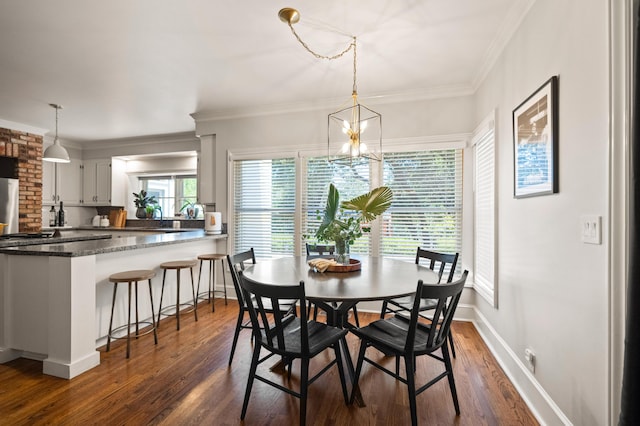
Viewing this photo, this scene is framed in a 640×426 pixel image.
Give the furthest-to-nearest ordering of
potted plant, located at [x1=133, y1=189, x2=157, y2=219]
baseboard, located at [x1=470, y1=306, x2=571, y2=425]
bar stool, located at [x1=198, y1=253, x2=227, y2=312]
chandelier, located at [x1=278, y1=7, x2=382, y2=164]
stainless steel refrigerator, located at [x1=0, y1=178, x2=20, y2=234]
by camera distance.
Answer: potted plant, located at [x1=133, y1=189, x2=157, y2=219] → stainless steel refrigerator, located at [x1=0, y1=178, x2=20, y2=234] → bar stool, located at [x1=198, y1=253, x2=227, y2=312] → chandelier, located at [x1=278, y1=7, x2=382, y2=164] → baseboard, located at [x1=470, y1=306, x2=571, y2=425]

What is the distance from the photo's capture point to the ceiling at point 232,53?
222 cm

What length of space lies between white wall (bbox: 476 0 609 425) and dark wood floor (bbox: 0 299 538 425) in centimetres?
35

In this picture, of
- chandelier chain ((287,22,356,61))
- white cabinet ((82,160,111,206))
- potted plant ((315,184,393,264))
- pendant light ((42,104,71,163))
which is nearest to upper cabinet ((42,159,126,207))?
white cabinet ((82,160,111,206))

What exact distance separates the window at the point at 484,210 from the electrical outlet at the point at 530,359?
671 mm

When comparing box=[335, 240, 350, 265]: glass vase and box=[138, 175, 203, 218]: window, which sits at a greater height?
box=[138, 175, 203, 218]: window

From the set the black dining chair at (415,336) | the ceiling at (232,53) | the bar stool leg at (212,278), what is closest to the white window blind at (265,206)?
the bar stool leg at (212,278)

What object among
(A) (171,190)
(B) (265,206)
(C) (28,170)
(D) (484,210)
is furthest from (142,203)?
(D) (484,210)

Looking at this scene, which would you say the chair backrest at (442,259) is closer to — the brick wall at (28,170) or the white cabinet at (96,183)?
the brick wall at (28,170)

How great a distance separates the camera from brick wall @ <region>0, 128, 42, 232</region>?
474 centimetres

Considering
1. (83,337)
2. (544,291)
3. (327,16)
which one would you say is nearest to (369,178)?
(327,16)

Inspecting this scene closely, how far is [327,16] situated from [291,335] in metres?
2.19

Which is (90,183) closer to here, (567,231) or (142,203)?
(142,203)

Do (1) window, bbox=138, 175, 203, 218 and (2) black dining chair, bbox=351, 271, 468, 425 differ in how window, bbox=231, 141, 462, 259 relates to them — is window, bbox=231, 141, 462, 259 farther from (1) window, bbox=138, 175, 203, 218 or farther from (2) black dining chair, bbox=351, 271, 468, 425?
(1) window, bbox=138, 175, 203, 218

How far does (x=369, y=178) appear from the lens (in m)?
3.87
